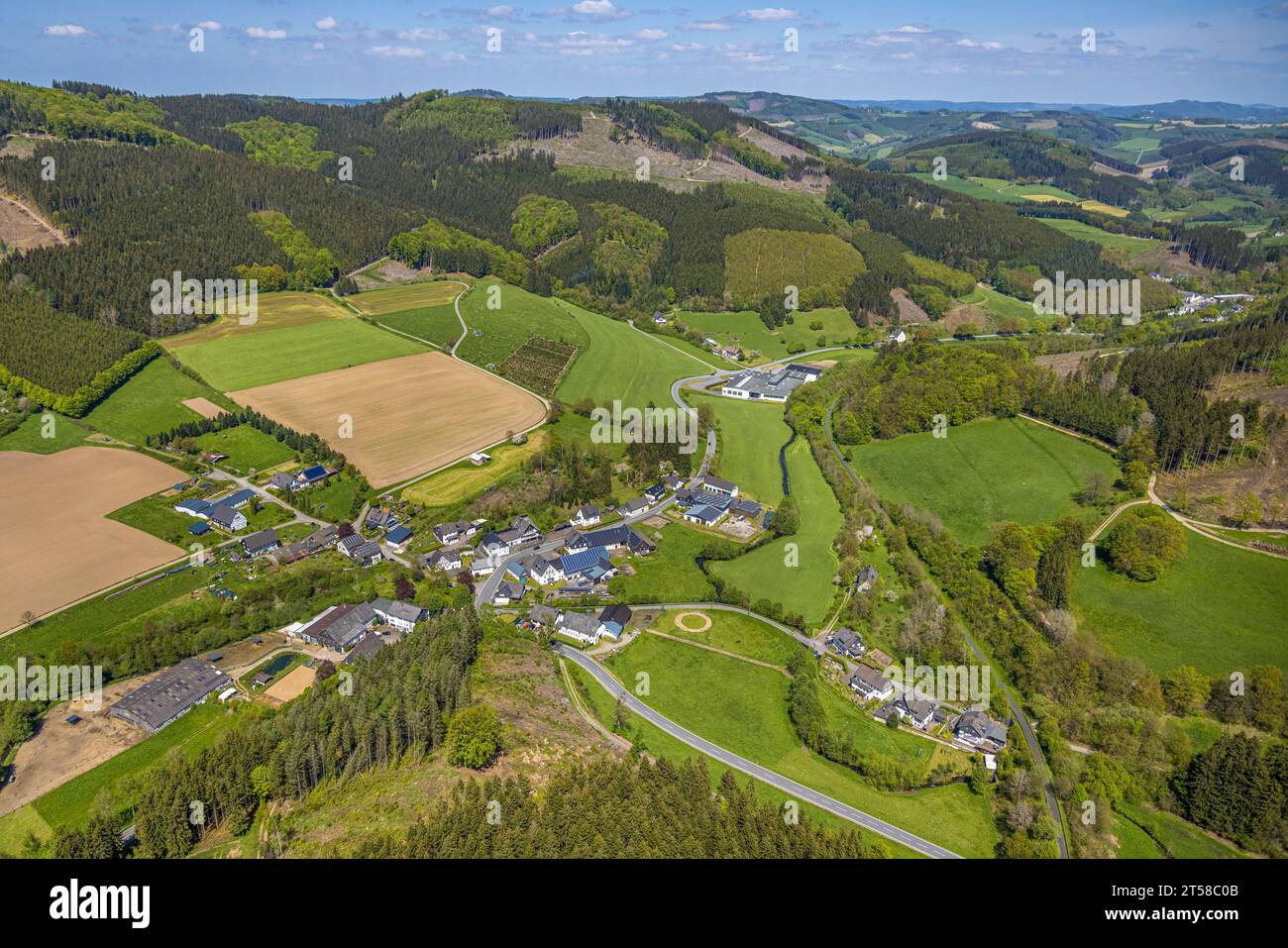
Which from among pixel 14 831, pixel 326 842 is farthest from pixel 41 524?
pixel 326 842

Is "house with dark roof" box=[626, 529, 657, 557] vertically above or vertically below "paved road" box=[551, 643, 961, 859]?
above

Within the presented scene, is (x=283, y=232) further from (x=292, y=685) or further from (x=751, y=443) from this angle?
(x=292, y=685)

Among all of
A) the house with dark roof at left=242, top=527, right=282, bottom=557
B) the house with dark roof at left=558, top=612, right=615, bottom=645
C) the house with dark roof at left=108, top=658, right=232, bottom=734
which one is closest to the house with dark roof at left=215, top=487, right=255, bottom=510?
the house with dark roof at left=242, top=527, right=282, bottom=557

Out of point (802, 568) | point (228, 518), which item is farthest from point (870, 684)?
point (228, 518)

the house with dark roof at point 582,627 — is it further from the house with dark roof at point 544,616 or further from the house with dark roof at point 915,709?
the house with dark roof at point 915,709

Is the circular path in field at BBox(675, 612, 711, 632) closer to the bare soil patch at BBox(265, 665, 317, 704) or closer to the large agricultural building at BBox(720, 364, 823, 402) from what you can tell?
the bare soil patch at BBox(265, 665, 317, 704)

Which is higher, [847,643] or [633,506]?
[633,506]

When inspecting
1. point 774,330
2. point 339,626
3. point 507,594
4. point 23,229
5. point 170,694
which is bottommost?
point 170,694
